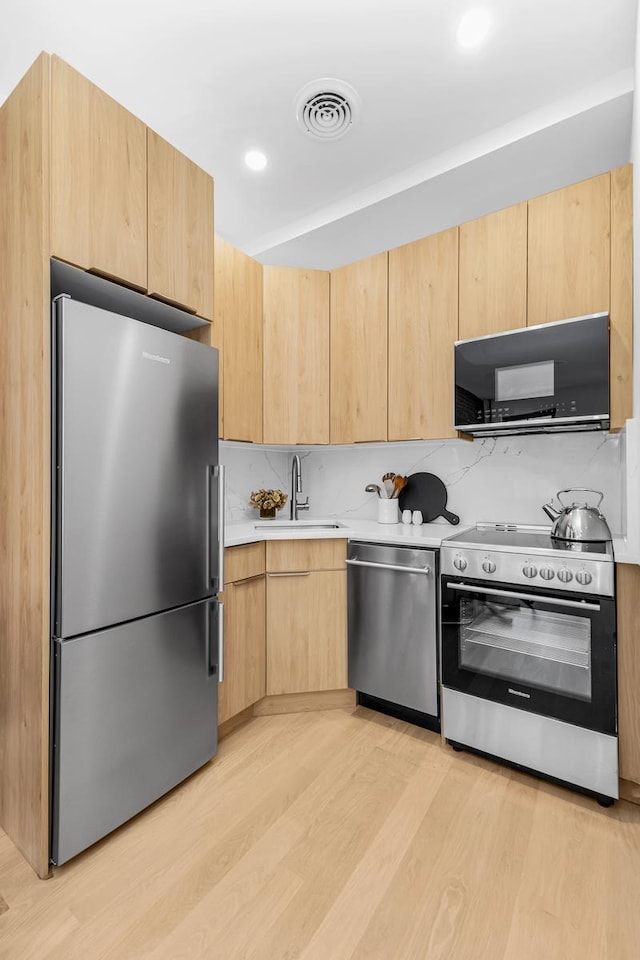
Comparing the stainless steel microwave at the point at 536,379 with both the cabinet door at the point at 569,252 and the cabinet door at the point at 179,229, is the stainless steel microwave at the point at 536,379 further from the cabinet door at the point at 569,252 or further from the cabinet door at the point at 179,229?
the cabinet door at the point at 179,229

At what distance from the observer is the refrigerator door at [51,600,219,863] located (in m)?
1.41

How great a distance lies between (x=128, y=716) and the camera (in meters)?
1.57

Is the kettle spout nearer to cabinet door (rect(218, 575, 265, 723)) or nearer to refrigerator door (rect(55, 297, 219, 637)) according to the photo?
cabinet door (rect(218, 575, 265, 723))

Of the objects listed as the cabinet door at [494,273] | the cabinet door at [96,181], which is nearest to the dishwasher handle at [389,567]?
the cabinet door at [494,273]

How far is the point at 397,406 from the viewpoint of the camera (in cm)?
257

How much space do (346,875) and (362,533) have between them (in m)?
1.32

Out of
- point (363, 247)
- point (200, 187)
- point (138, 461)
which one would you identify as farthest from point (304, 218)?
point (138, 461)

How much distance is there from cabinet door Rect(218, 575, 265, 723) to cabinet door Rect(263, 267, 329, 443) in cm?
95

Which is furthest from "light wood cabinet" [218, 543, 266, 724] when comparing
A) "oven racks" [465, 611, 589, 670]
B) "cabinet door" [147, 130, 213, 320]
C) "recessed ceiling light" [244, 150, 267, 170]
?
"recessed ceiling light" [244, 150, 267, 170]

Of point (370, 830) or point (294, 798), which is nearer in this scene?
point (370, 830)

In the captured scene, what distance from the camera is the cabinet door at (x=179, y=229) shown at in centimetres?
171

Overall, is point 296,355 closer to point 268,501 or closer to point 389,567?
point 268,501

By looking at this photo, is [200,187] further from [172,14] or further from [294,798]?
[294,798]

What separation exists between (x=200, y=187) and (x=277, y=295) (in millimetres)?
891
